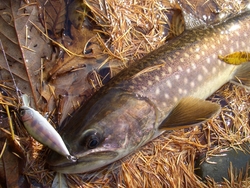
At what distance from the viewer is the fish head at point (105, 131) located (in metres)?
2.39

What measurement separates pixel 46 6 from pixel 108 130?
1263 mm

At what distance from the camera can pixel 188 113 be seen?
269 cm

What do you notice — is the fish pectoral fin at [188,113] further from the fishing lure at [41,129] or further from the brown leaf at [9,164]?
the brown leaf at [9,164]

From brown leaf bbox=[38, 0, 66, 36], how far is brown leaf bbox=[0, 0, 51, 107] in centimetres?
15

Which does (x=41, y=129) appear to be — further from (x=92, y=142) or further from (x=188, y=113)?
(x=188, y=113)

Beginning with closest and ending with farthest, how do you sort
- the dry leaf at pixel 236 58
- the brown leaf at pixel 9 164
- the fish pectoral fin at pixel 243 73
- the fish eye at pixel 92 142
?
1. the fish eye at pixel 92 142
2. the brown leaf at pixel 9 164
3. the dry leaf at pixel 236 58
4. the fish pectoral fin at pixel 243 73

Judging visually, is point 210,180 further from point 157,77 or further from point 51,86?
point 51,86

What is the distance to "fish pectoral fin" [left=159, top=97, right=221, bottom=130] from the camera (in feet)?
8.70

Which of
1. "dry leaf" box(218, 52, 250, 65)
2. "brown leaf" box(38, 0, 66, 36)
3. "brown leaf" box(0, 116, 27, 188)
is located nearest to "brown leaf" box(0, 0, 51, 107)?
"brown leaf" box(38, 0, 66, 36)

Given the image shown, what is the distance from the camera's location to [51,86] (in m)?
2.77

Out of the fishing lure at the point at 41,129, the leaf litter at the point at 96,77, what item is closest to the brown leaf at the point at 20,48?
the leaf litter at the point at 96,77

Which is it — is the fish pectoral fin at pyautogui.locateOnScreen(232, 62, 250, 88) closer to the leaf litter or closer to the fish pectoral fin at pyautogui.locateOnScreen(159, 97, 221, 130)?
the leaf litter

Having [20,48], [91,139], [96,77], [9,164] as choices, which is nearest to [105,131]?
[91,139]

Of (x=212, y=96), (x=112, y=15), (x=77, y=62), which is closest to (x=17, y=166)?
(x=77, y=62)
